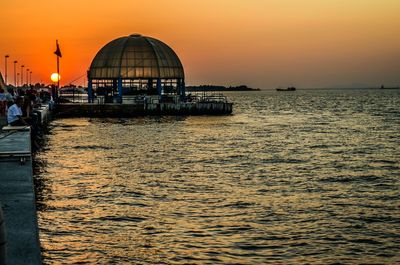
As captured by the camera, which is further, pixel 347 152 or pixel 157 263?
pixel 347 152

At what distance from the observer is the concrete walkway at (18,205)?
10172mm

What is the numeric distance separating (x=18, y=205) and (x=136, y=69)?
255 feet

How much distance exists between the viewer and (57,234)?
52.5 ft

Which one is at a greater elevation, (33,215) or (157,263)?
(33,215)

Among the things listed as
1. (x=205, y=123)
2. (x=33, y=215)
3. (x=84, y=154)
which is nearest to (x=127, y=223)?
(x=33, y=215)

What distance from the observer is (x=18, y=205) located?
43.4 feet

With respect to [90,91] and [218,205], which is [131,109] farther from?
[218,205]

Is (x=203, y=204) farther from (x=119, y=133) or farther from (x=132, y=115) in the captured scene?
(x=132, y=115)

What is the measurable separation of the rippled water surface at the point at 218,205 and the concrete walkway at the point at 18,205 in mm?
1429

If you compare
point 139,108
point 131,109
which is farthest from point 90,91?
point 139,108

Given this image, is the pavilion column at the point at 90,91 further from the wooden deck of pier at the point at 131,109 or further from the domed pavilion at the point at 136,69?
the wooden deck of pier at the point at 131,109

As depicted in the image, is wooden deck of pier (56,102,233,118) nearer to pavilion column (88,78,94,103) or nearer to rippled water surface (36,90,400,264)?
pavilion column (88,78,94,103)

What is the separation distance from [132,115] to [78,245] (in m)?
65.1

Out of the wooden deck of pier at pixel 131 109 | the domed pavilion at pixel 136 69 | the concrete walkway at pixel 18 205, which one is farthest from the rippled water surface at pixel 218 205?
the domed pavilion at pixel 136 69
